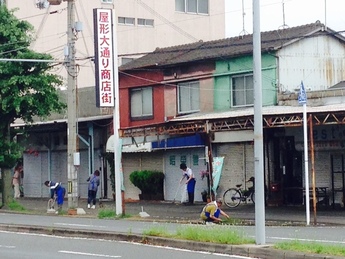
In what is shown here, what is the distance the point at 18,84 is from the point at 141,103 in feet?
21.9

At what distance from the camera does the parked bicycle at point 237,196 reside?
36.1 meters

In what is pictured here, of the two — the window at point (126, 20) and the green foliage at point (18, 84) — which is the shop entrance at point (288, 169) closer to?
the green foliage at point (18, 84)

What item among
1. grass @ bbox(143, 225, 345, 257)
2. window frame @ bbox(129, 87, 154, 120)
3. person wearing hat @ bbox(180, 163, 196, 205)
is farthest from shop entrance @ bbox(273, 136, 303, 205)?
grass @ bbox(143, 225, 345, 257)

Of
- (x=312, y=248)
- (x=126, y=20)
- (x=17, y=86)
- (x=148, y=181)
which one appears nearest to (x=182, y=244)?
(x=312, y=248)

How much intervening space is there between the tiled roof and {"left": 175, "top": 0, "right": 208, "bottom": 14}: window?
53.1 ft

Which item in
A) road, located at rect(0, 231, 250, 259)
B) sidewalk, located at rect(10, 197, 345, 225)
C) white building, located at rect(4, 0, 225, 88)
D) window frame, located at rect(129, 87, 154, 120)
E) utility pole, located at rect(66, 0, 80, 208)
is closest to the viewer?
road, located at rect(0, 231, 250, 259)

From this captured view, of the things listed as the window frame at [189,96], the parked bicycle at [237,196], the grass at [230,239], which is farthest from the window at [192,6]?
the grass at [230,239]

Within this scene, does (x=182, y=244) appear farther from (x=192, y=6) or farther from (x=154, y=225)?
(x=192, y=6)

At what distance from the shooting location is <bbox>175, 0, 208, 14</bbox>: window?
59938mm

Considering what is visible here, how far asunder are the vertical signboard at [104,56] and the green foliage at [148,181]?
29.3 feet

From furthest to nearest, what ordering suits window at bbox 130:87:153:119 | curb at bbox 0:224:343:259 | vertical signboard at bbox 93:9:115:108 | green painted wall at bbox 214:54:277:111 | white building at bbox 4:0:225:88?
1. white building at bbox 4:0:225:88
2. window at bbox 130:87:153:119
3. green painted wall at bbox 214:54:277:111
4. vertical signboard at bbox 93:9:115:108
5. curb at bbox 0:224:343:259

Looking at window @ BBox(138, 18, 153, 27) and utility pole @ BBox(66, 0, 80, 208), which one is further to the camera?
window @ BBox(138, 18, 153, 27)

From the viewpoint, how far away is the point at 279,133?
35.7 meters

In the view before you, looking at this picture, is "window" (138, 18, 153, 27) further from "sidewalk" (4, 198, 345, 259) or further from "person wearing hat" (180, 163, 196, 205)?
"person wearing hat" (180, 163, 196, 205)
